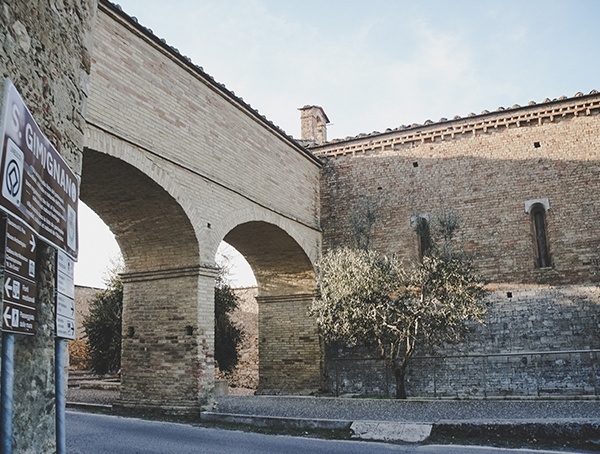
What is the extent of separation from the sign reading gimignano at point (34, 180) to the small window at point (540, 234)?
13232mm

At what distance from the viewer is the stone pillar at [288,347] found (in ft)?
50.8

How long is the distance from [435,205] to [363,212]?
6.76 ft

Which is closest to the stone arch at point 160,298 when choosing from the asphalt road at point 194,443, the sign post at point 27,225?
the asphalt road at point 194,443

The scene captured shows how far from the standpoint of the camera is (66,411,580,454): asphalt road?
283 inches

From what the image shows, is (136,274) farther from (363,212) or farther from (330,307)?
(363,212)

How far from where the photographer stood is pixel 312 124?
20031mm

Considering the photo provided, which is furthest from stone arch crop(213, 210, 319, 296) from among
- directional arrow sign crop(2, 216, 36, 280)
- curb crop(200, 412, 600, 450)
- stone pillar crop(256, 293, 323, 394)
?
directional arrow sign crop(2, 216, 36, 280)

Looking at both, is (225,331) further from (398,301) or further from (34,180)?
(34,180)

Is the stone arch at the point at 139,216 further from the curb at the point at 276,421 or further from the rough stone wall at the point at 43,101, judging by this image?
the rough stone wall at the point at 43,101

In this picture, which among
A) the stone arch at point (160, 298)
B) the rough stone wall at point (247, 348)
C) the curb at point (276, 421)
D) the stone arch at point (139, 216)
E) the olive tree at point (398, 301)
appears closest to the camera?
the curb at point (276, 421)

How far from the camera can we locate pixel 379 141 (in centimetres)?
1628

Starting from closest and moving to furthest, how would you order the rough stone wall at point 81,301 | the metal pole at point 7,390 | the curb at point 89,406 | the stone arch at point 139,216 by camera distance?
1. the metal pole at point 7,390
2. the stone arch at point 139,216
3. the curb at point 89,406
4. the rough stone wall at point 81,301

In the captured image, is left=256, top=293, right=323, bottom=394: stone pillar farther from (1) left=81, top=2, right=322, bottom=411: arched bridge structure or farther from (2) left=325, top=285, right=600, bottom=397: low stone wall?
(1) left=81, top=2, right=322, bottom=411: arched bridge structure

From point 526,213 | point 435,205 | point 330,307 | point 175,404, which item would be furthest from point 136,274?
point 526,213
